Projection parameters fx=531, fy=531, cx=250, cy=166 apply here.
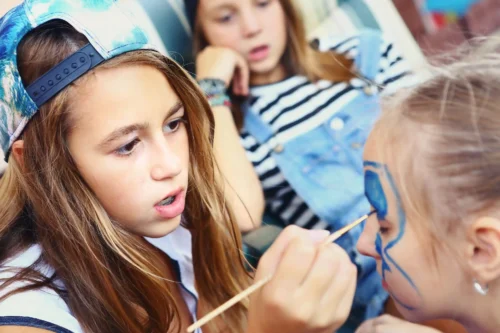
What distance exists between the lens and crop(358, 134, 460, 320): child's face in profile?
63 centimetres

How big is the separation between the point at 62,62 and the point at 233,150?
1.47 ft

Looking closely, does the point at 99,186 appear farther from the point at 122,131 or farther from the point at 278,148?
the point at 278,148

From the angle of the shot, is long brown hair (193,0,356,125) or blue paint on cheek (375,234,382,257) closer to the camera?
blue paint on cheek (375,234,382,257)

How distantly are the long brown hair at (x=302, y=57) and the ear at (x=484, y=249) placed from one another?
0.63 metres

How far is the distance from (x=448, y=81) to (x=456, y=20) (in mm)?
915

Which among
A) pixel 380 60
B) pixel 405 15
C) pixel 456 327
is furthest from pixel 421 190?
pixel 405 15

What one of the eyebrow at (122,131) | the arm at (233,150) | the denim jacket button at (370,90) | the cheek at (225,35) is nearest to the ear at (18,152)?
the eyebrow at (122,131)

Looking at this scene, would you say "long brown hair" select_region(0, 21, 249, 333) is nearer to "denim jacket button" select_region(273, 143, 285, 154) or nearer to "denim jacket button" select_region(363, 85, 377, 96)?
"denim jacket button" select_region(273, 143, 285, 154)

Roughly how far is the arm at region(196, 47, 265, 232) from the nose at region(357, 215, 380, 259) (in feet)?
0.90

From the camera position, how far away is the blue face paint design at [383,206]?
2.12ft

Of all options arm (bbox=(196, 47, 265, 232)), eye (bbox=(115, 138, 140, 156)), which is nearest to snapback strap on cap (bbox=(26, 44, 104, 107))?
eye (bbox=(115, 138, 140, 156))

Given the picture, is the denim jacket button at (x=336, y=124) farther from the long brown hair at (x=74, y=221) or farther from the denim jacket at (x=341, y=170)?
the long brown hair at (x=74, y=221)

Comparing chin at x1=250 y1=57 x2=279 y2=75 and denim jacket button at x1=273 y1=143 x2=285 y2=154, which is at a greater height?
chin at x1=250 y1=57 x2=279 y2=75

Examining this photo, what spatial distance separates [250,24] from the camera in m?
1.10
